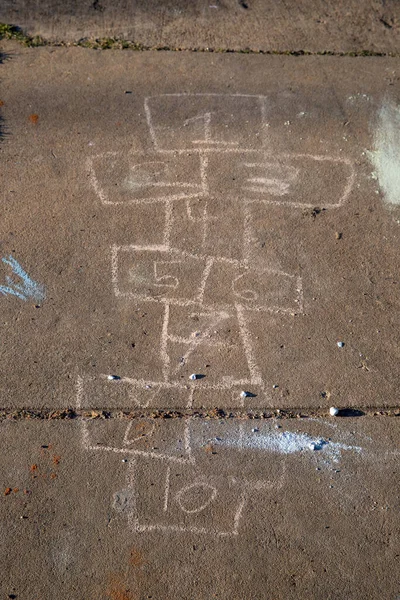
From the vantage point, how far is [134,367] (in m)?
4.69

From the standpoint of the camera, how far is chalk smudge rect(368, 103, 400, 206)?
5836 millimetres

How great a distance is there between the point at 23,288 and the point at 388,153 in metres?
3.31

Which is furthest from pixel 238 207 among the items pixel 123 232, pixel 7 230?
pixel 7 230

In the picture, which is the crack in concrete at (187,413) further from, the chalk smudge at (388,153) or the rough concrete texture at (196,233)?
the chalk smudge at (388,153)

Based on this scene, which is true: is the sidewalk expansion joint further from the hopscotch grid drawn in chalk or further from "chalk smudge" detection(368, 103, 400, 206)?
"chalk smudge" detection(368, 103, 400, 206)

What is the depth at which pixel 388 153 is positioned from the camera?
6086mm

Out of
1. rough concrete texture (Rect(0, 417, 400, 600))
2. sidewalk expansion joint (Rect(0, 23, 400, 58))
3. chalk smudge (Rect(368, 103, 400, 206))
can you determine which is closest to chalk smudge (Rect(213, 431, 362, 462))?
rough concrete texture (Rect(0, 417, 400, 600))

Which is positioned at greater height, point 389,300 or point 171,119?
point 171,119

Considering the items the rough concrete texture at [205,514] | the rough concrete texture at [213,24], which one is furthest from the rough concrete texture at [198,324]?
the rough concrete texture at [213,24]

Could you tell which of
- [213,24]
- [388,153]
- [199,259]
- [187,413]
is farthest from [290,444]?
[213,24]

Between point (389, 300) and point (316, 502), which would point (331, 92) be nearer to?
point (389, 300)

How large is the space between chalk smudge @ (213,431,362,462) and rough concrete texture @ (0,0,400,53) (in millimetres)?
4047

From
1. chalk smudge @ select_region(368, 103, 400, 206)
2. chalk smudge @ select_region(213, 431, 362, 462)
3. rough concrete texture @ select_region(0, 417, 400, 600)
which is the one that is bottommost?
rough concrete texture @ select_region(0, 417, 400, 600)

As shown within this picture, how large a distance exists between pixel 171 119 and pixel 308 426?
305cm
